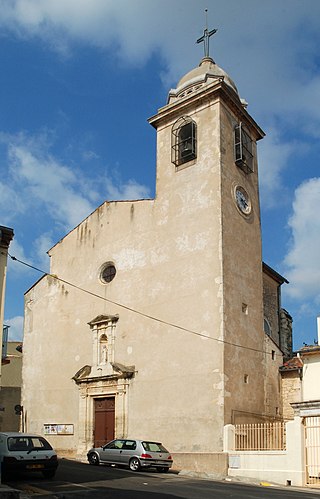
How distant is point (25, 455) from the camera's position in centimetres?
1602

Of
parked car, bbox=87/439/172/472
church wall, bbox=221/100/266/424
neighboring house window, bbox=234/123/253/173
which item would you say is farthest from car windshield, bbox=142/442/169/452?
neighboring house window, bbox=234/123/253/173

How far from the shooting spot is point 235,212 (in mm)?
25125

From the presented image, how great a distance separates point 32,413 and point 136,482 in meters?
14.2

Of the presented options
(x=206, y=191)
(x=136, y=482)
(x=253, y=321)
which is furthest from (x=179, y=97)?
(x=136, y=482)

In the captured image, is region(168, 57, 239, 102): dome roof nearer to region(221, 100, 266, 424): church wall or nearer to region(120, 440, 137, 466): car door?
region(221, 100, 266, 424): church wall

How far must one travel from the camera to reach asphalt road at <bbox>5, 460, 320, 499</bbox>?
13.1 meters

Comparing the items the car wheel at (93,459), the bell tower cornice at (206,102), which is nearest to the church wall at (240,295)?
the bell tower cornice at (206,102)

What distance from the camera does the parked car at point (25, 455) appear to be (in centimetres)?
1569

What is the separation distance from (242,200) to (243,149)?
2442 mm

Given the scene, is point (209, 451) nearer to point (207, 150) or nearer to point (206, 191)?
point (206, 191)

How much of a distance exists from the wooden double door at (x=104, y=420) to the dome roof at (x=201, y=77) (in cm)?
1452

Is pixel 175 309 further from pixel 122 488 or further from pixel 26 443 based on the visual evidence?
pixel 122 488

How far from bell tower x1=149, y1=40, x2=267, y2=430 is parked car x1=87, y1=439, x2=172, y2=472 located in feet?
8.66

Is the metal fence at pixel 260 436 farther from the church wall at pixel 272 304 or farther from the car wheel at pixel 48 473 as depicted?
the church wall at pixel 272 304
